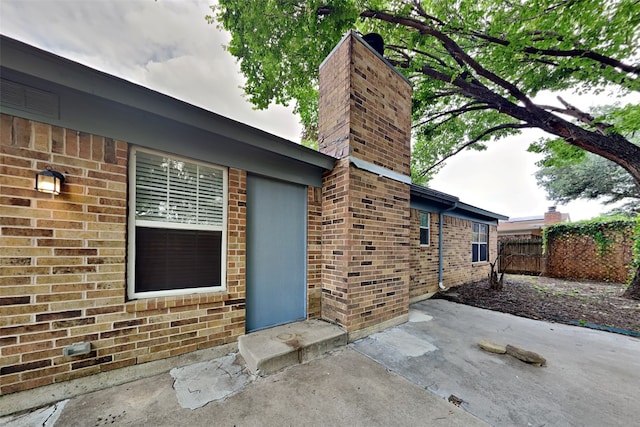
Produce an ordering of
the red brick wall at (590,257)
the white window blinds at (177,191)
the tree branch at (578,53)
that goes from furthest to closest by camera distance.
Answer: the red brick wall at (590,257)
the tree branch at (578,53)
the white window blinds at (177,191)

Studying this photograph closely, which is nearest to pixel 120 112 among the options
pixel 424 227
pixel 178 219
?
pixel 178 219

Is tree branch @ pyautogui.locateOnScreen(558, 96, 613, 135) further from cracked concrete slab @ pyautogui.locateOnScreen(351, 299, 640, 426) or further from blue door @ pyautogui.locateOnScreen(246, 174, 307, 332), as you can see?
blue door @ pyautogui.locateOnScreen(246, 174, 307, 332)

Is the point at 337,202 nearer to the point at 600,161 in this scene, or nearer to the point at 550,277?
the point at 550,277

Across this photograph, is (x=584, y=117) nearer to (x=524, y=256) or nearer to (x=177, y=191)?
(x=524, y=256)

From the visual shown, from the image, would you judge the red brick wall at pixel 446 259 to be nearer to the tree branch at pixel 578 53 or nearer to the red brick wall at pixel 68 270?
the tree branch at pixel 578 53

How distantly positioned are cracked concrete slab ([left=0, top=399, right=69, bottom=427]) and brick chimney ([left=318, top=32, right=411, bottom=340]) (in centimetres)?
293

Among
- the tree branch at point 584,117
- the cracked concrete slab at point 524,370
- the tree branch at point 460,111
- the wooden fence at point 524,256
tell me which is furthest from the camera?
the wooden fence at point 524,256

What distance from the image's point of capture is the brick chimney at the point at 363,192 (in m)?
3.46

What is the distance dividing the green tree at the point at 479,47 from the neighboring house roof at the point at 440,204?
9.26 feet

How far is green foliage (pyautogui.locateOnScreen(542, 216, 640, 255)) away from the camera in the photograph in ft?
29.3

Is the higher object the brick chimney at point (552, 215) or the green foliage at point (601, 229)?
the brick chimney at point (552, 215)

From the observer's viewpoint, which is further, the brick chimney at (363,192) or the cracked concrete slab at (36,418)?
the brick chimney at (363,192)

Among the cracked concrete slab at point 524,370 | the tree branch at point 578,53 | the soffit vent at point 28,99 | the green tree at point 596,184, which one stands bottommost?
the cracked concrete slab at point 524,370

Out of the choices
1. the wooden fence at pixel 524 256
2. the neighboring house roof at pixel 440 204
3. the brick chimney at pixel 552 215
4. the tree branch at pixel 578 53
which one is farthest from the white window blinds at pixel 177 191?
the brick chimney at pixel 552 215
